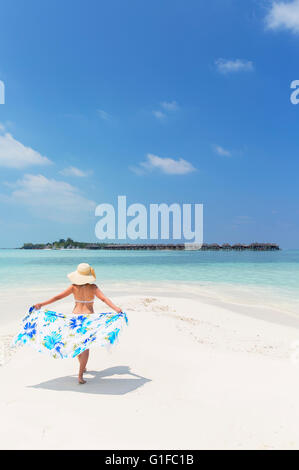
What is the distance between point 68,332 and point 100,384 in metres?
1.04

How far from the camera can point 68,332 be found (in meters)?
4.36

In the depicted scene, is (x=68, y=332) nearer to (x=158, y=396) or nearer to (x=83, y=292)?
(x=83, y=292)

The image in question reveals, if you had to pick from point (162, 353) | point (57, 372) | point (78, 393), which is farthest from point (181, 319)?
point (78, 393)

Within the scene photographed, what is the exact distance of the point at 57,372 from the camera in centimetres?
525

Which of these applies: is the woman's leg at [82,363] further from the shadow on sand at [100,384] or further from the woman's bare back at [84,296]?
the woman's bare back at [84,296]

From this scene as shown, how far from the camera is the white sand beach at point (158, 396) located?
3.12 meters

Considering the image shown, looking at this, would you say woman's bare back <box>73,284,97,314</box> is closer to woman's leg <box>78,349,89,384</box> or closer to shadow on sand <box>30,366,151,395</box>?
woman's leg <box>78,349,89,384</box>

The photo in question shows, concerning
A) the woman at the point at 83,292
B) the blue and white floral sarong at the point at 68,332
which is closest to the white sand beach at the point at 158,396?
the woman at the point at 83,292

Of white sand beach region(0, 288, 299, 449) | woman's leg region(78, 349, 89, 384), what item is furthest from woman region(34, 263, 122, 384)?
white sand beach region(0, 288, 299, 449)

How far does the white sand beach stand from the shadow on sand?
0.02 m

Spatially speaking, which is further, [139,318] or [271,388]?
[139,318]

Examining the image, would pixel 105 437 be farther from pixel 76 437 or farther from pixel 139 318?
pixel 139 318

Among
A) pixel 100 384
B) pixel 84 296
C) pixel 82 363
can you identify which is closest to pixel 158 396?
pixel 100 384
